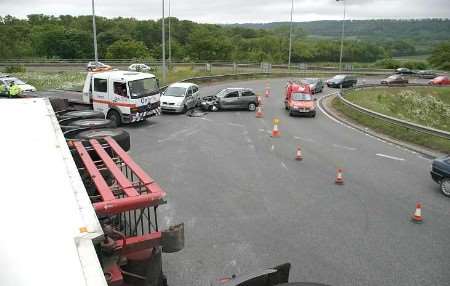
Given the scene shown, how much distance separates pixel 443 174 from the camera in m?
11.7

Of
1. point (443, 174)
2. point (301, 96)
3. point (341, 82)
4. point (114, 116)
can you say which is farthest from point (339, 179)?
point (341, 82)

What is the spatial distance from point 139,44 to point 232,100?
65.9 metres

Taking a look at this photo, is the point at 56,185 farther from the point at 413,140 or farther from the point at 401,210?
the point at 413,140

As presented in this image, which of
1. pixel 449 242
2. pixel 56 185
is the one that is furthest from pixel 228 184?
pixel 56 185

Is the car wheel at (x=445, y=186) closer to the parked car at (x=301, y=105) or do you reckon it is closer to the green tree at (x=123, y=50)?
the parked car at (x=301, y=105)

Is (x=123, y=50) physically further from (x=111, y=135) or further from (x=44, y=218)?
(x=44, y=218)

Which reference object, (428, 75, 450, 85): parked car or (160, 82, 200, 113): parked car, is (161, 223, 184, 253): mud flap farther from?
(428, 75, 450, 85): parked car

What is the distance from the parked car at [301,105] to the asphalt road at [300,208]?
19.5 feet

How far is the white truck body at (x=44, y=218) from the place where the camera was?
3271 mm

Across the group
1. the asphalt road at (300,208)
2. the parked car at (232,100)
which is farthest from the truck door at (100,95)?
the parked car at (232,100)

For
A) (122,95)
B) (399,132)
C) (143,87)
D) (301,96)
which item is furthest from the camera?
(301,96)

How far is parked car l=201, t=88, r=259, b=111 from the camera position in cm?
2638

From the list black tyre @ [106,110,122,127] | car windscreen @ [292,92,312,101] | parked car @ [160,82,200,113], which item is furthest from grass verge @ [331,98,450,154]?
black tyre @ [106,110,122,127]

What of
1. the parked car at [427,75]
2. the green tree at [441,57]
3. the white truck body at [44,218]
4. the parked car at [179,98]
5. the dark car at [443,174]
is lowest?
the dark car at [443,174]
